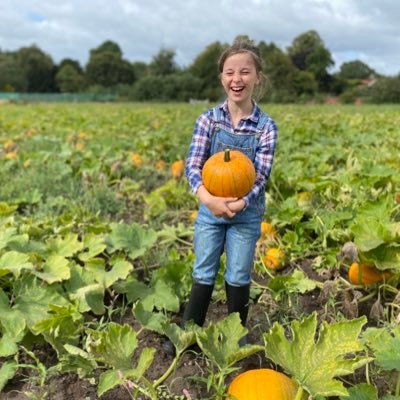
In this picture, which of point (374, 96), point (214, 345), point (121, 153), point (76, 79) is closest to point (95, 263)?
point (214, 345)

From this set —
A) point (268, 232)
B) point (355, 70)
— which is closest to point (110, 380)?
point (268, 232)

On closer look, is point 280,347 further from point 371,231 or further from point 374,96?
point 374,96

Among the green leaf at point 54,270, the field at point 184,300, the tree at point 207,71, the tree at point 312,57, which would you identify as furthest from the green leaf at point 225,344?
the tree at point 312,57

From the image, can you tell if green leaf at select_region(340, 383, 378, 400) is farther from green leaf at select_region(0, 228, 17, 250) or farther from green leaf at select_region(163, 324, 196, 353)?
green leaf at select_region(0, 228, 17, 250)

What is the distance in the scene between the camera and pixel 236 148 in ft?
7.59

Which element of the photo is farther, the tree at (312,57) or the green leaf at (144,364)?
the tree at (312,57)

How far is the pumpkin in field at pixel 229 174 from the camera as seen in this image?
6.94 ft

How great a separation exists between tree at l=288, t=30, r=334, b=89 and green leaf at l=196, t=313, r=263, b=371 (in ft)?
188

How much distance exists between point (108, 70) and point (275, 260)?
8395 cm

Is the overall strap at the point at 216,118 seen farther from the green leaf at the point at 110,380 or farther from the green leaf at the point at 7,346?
the green leaf at the point at 7,346

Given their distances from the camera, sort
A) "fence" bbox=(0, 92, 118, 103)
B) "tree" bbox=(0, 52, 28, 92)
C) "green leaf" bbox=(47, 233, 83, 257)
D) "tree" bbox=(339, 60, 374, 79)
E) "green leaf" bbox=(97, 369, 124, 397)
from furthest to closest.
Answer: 1. "tree" bbox=(0, 52, 28, 92)
2. "tree" bbox=(339, 60, 374, 79)
3. "fence" bbox=(0, 92, 118, 103)
4. "green leaf" bbox=(47, 233, 83, 257)
5. "green leaf" bbox=(97, 369, 124, 397)

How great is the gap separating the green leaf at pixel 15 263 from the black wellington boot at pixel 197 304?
0.81m

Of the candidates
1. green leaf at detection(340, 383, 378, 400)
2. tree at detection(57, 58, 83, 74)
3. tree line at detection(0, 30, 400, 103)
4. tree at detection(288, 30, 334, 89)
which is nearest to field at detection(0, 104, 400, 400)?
green leaf at detection(340, 383, 378, 400)

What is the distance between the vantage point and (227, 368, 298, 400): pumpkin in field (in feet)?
6.00
